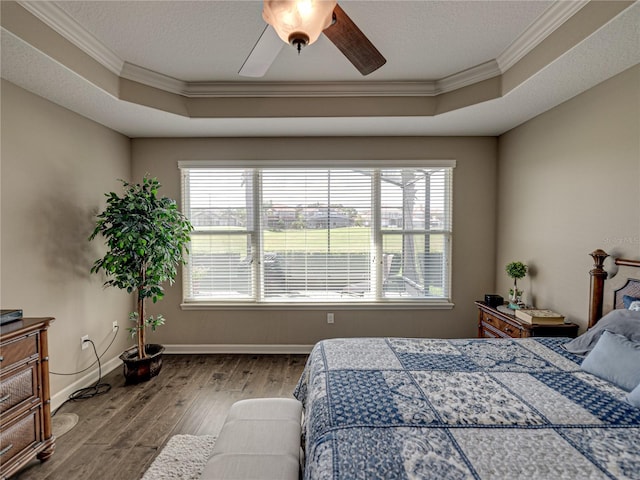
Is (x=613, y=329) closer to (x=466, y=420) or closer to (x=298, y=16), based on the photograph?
(x=466, y=420)

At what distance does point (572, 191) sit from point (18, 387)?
418 cm

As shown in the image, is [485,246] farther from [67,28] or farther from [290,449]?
[67,28]

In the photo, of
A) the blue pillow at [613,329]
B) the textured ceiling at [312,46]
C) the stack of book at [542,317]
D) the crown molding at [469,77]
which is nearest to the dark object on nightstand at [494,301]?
the stack of book at [542,317]

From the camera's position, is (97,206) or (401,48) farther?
(97,206)

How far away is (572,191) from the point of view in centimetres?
260

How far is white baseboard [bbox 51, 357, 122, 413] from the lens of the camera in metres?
2.61

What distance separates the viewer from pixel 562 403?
1.37 meters

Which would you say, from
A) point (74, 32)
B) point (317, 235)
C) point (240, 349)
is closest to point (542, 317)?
point (317, 235)

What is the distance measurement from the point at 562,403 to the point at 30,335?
290 centimetres

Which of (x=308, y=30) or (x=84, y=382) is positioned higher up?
(x=308, y=30)

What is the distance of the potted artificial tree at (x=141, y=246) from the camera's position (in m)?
2.73

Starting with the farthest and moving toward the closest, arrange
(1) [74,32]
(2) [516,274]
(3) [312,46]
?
(2) [516,274] < (3) [312,46] < (1) [74,32]

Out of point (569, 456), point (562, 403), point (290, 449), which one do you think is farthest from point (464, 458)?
point (290, 449)

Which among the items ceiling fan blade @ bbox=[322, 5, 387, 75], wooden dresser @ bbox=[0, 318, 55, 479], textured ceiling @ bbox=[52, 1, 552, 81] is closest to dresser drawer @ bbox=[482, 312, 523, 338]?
textured ceiling @ bbox=[52, 1, 552, 81]
